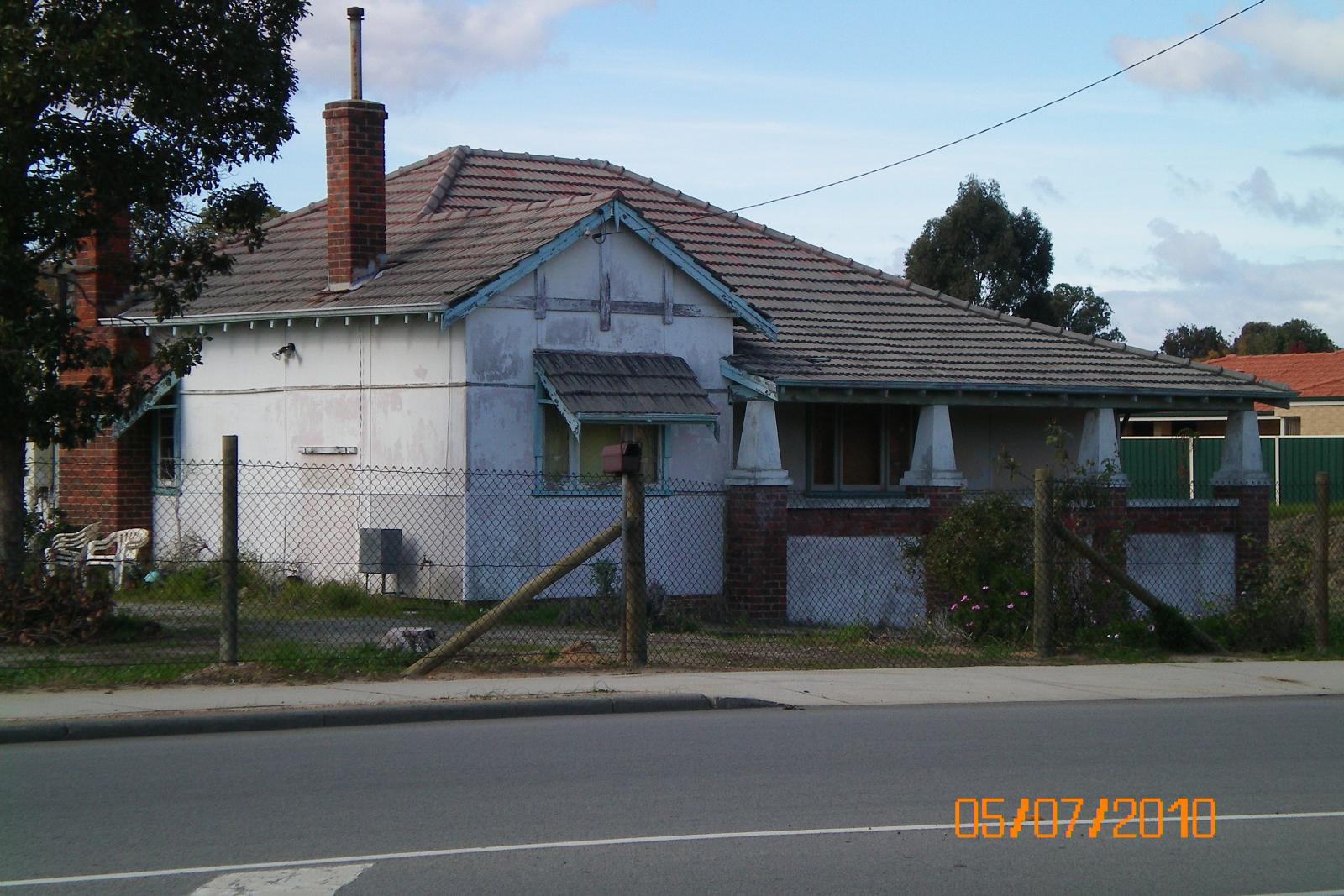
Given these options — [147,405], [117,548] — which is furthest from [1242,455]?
[117,548]

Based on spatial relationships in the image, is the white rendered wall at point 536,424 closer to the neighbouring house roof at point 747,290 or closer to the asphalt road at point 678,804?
the neighbouring house roof at point 747,290

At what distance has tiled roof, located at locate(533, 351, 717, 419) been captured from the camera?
57.8 feet

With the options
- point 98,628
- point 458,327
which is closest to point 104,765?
point 98,628

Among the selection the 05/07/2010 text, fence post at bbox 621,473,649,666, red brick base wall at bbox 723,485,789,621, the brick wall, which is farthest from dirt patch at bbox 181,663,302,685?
the brick wall

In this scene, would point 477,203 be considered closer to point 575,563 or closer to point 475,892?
point 575,563

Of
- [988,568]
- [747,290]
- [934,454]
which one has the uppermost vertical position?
[747,290]

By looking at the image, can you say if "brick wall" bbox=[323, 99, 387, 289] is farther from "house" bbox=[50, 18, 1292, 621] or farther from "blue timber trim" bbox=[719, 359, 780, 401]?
"blue timber trim" bbox=[719, 359, 780, 401]

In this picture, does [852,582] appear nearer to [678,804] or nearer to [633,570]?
[633,570]

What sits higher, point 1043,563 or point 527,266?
point 527,266

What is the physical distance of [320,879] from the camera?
262 inches

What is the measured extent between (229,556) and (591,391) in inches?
253

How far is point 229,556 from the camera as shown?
12.1 metres

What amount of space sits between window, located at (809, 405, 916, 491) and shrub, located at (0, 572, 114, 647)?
1041 centimetres

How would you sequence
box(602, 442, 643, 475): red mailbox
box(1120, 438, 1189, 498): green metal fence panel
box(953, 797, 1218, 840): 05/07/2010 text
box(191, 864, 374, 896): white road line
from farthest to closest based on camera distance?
box(1120, 438, 1189, 498): green metal fence panel
box(602, 442, 643, 475): red mailbox
box(953, 797, 1218, 840): 05/07/2010 text
box(191, 864, 374, 896): white road line
